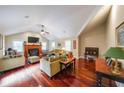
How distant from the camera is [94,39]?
6.71m

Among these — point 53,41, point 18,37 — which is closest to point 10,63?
point 18,37

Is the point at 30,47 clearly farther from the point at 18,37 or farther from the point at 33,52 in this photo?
the point at 18,37

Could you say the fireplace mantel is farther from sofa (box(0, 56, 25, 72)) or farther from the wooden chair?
the wooden chair

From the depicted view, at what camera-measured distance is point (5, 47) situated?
5.20 m

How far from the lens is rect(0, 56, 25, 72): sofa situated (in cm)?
409

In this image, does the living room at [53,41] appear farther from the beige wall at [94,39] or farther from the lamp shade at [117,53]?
the lamp shade at [117,53]

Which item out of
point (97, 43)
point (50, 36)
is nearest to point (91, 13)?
point (97, 43)

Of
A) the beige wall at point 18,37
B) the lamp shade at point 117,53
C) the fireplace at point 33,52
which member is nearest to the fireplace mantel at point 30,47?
the fireplace at point 33,52

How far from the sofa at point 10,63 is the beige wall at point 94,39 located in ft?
15.2

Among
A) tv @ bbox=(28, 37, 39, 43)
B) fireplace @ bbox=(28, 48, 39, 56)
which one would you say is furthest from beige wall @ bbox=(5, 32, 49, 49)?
fireplace @ bbox=(28, 48, 39, 56)

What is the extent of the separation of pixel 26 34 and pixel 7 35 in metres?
1.41

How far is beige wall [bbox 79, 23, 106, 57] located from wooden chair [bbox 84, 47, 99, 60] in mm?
254
